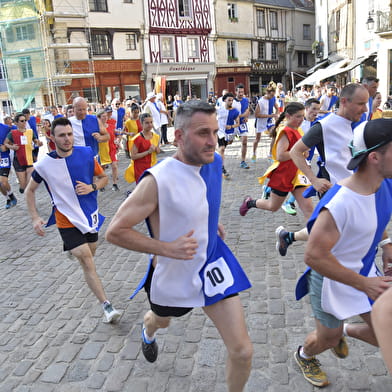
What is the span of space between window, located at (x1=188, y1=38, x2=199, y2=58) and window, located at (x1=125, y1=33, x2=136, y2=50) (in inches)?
203

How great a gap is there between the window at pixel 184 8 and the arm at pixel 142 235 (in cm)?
3623

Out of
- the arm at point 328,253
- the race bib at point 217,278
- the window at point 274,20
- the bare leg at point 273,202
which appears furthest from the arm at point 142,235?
the window at point 274,20

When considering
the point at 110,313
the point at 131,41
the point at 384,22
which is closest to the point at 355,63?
→ the point at 384,22

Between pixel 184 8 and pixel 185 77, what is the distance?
5.67m

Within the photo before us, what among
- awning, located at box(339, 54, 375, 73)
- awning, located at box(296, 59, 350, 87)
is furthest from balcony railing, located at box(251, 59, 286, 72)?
awning, located at box(339, 54, 375, 73)

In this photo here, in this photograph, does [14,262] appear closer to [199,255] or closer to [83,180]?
[83,180]

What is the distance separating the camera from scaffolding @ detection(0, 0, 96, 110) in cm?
2817

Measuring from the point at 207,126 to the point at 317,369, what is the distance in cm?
192

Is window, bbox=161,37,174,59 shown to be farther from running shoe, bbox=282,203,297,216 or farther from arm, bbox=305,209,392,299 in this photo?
arm, bbox=305,209,392,299

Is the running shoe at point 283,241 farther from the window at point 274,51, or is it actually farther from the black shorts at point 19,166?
the window at point 274,51

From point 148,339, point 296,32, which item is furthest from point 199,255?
point 296,32

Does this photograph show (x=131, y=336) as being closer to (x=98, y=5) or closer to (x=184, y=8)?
(x=98, y=5)

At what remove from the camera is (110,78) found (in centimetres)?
3241

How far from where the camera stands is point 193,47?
36312 mm
